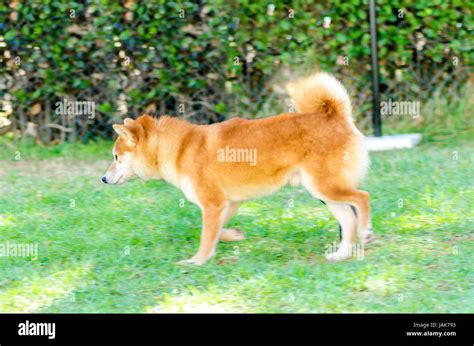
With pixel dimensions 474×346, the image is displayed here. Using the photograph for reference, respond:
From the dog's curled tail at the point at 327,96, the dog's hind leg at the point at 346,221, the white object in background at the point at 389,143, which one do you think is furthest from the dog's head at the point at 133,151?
the white object in background at the point at 389,143

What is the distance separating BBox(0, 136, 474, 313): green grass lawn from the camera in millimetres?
5000

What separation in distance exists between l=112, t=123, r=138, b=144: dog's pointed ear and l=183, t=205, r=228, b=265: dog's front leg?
0.69 meters

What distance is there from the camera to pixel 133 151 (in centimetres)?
595

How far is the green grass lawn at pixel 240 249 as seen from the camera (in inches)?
197

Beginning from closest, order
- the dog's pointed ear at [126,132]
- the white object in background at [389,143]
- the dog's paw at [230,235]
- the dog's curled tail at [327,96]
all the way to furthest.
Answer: the dog's curled tail at [327,96], the dog's pointed ear at [126,132], the dog's paw at [230,235], the white object in background at [389,143]

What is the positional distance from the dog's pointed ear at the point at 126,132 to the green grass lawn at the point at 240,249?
0.70 meters

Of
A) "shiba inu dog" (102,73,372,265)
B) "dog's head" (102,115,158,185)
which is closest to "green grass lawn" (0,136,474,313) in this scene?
"shiba inu dog" (102,73,372,265)

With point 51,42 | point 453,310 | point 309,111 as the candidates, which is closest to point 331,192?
point 309,111

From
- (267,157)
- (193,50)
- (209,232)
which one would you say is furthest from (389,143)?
(209,232)

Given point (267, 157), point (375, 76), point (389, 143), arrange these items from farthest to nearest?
point (375, 76) → point (389, 143) → point (267, 157)

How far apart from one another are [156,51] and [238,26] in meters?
0.84

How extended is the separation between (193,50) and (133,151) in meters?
2.97

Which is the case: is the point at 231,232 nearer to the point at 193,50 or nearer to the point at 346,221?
the point at 346,221

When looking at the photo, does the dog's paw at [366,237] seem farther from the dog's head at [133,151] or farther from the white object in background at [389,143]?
the white object in background at [389,143]
